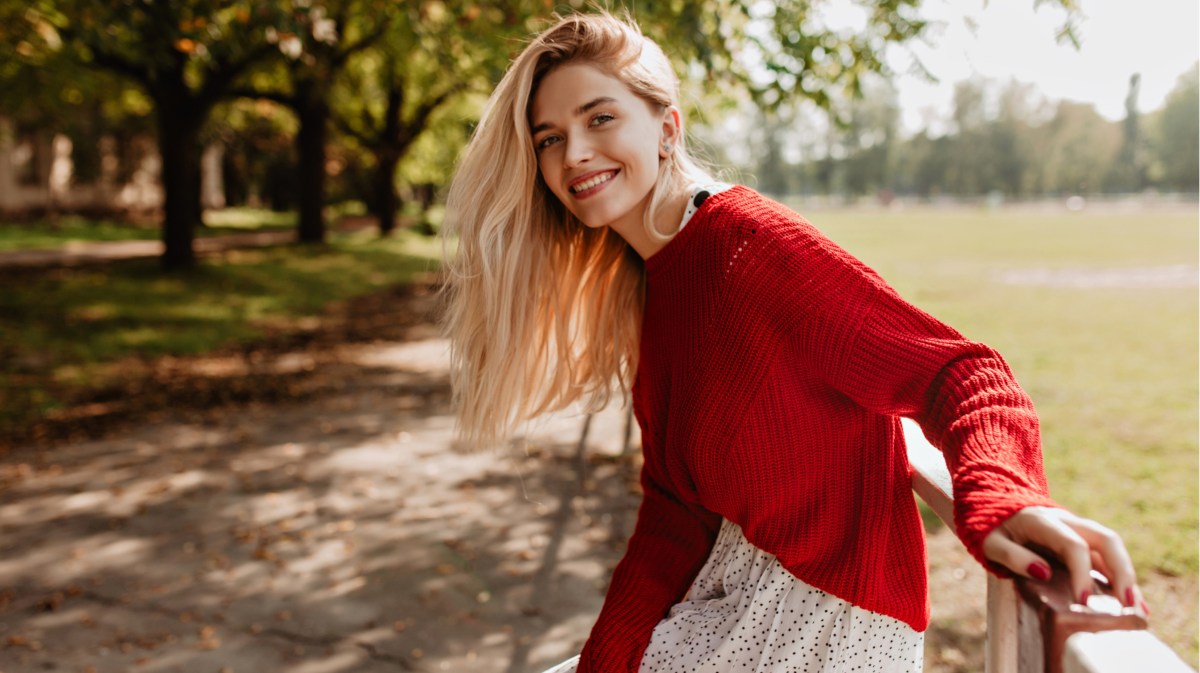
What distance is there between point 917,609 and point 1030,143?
271 feet

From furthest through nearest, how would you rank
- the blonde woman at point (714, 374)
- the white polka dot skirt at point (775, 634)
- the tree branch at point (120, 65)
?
the tree branch at point (120, 65) → the white polka dot skirt at point (775, 634) → the blonde woman at point (714, 374)

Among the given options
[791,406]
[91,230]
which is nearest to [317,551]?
[791,406]

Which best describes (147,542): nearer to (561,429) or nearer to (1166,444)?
(561,429)

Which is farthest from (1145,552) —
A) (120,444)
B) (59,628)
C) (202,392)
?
(202,392)

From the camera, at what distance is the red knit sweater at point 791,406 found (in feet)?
4.88

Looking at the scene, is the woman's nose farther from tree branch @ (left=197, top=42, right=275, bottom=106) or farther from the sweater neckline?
tree branch @ (left=197, top=42, right=275, bottom=106)

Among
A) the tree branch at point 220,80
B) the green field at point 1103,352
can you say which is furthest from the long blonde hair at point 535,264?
the tree branch at point 220,80

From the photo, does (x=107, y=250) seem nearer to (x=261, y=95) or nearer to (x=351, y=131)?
(x=261, y=95)

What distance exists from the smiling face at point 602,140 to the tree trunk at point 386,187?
25.2 m

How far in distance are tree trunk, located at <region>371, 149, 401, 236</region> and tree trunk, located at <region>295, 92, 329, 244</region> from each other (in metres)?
4.19

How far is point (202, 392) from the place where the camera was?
8.18 metres

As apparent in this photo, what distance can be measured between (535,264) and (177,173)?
1469 cm

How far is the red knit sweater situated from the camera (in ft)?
4.88

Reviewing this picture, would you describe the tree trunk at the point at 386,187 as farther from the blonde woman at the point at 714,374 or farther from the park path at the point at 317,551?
the blonde woman at the point at 714,374
